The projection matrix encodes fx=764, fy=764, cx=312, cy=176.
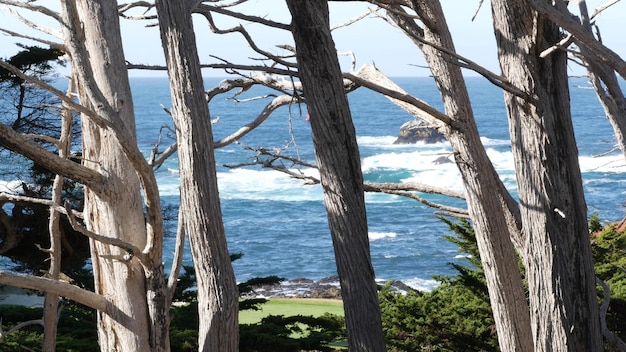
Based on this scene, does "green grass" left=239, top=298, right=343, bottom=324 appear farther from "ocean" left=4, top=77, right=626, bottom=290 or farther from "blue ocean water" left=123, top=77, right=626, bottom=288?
"blue ocean water" left=123, top=77, right=626, bottom=288

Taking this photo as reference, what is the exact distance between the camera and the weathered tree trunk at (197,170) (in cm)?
375

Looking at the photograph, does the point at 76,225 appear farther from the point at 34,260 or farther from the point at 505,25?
the point at 34,260

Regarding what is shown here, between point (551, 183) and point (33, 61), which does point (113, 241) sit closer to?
point (551, 183)

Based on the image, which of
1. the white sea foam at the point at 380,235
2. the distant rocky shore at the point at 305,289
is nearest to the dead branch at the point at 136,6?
the distant rocky shore at the point at 305,289

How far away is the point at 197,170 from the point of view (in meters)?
3.75

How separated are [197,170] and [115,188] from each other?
53 centimetres

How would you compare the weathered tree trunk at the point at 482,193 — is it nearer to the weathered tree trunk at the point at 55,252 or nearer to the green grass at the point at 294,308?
the weathered tree trunk at the point at 55,252

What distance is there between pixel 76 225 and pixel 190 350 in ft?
12.5

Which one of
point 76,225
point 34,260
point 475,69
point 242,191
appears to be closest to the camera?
point 475,69

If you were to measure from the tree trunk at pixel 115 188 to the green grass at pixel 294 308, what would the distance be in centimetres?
879

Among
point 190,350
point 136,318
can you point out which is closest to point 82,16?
point 136,318

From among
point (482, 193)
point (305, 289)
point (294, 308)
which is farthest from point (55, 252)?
point (305, 289)

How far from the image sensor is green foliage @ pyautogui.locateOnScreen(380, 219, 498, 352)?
7.23m

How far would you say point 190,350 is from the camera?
23.3 feet
